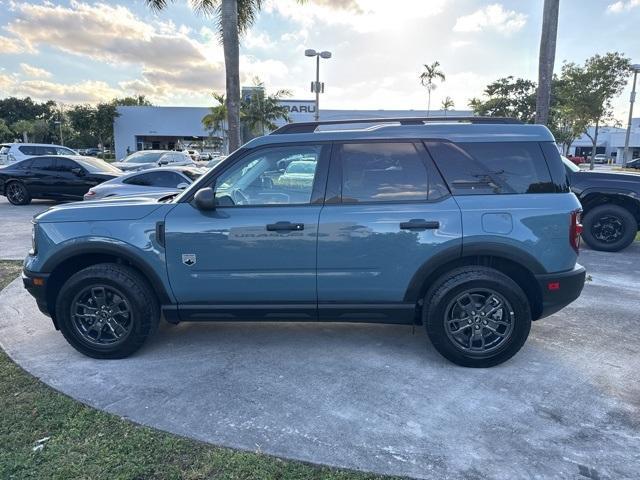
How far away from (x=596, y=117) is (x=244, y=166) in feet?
106

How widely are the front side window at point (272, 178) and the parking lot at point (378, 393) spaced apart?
1.36 metres

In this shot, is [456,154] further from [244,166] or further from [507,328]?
[244,166]

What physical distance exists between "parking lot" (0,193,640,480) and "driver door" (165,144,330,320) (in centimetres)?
53

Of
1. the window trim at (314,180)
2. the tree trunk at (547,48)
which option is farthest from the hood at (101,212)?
the tree trunk at (547,48)

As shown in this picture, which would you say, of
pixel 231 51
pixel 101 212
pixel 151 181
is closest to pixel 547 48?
pixel 231 51

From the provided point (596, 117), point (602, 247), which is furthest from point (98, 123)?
point (602, 247)

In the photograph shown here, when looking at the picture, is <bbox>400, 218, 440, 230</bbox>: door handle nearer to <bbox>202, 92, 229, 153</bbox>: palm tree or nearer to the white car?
the white car

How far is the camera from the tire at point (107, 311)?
3740mm

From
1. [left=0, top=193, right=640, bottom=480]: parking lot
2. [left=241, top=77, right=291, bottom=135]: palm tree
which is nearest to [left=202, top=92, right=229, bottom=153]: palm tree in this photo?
[left=241, top=77, right=291, bottom=135]: palm tree

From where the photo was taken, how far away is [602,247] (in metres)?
8.20

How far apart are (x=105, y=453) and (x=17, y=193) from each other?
Result: 45.7 ft

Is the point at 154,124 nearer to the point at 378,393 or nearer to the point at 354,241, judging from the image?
the point at 354,241

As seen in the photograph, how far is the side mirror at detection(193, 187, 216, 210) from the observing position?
354 centimetres

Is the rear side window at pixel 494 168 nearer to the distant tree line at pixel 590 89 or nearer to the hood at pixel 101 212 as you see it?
the hood at pixel 101 212
